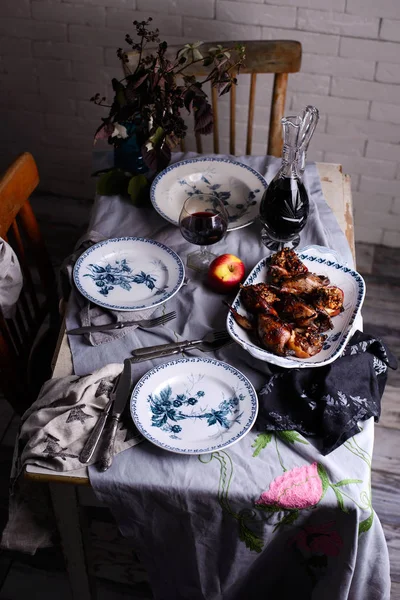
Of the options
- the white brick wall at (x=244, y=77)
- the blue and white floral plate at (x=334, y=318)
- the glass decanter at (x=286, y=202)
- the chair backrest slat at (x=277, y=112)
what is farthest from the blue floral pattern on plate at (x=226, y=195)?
the white brick wall at (x=244, y=77)

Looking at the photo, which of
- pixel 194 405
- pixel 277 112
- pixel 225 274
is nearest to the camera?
pixel 194 405

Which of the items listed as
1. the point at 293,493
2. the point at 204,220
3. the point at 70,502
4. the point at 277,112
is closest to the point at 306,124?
the point at 204,220

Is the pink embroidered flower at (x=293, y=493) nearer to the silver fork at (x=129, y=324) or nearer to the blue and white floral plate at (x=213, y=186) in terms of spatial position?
the silver fork at (x=129, y=324)

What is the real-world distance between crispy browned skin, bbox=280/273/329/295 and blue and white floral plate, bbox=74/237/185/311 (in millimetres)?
206

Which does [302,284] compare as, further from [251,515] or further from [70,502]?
[70,502]

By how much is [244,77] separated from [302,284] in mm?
1206

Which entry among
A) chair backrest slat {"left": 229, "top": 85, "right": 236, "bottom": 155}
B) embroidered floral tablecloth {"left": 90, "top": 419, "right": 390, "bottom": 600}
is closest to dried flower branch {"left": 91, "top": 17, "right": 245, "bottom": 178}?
chair backrest slat {"left": 229, "top": 85, "right": 236, "bottom": 155}

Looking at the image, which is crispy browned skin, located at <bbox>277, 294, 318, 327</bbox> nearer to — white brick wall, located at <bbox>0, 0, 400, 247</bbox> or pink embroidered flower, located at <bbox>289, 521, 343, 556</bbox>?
pink embroidered flower, located at <bbox>289, 521, 343, 556</bbox>

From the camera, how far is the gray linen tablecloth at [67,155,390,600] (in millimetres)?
926

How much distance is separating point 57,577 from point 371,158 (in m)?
1.66

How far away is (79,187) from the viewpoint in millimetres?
2584

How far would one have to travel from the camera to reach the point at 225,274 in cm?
123

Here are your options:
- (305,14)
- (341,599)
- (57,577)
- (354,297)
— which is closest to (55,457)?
(341,599)

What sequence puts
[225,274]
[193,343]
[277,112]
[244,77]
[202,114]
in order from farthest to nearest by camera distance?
[244,77] → [277,112] → [202,114] → [225,274] → [193,343]
